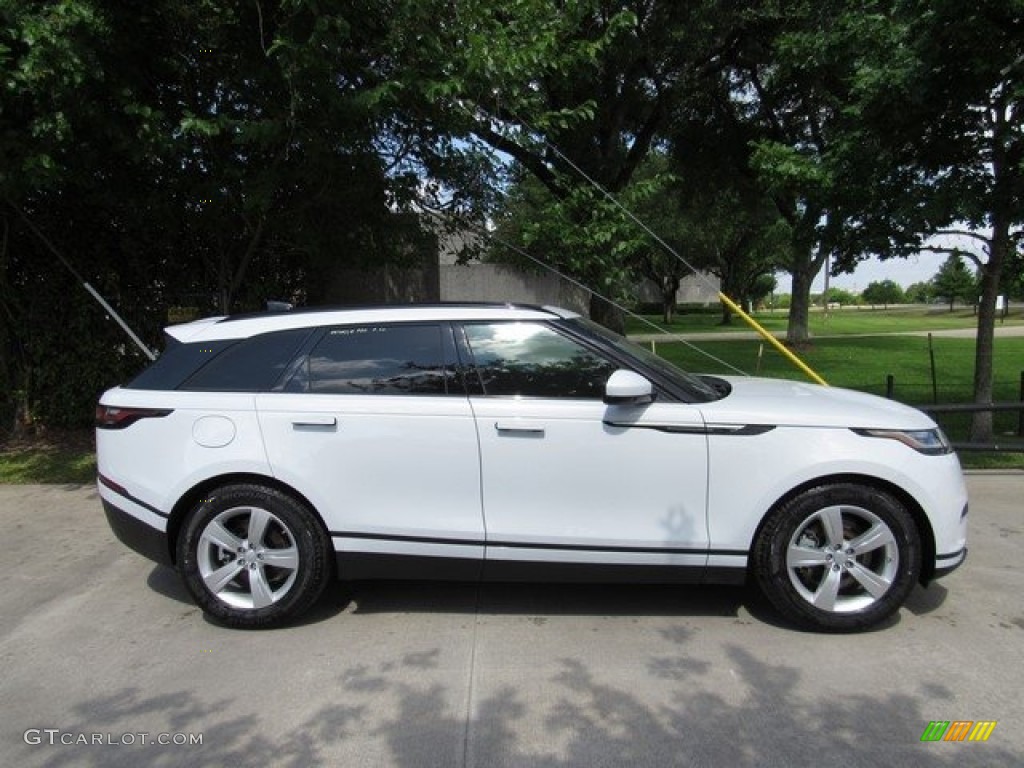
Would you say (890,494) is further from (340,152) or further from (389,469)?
(340,152)

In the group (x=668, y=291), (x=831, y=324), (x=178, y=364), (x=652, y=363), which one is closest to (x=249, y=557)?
(x=178, y=364)

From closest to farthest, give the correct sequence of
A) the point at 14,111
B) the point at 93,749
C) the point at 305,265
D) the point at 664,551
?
the point at 93,749, the point at 664,551, the point at 14,111, the point at 305,265

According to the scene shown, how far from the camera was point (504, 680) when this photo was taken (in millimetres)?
3396

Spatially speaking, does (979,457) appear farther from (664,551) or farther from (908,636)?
(664,551)

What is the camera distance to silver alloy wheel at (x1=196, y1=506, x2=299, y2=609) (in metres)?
3.87

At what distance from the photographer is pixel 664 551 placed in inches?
147

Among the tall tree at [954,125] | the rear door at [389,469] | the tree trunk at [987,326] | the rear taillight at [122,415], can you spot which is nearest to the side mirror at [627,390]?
the rear door at [389,469]

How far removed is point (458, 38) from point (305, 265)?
4037mm

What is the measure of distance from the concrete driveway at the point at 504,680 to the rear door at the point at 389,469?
41 cm

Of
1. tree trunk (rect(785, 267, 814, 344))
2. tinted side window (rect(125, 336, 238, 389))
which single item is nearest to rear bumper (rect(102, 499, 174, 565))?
tinted side window (rect(125, 336, 238, 389))

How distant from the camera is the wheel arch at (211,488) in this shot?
390cm

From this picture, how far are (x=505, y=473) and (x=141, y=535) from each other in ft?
6.52

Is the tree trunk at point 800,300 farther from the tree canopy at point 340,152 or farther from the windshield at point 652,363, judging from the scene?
the windshield at point 652,363

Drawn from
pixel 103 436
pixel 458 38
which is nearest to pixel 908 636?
pixel 103 436
